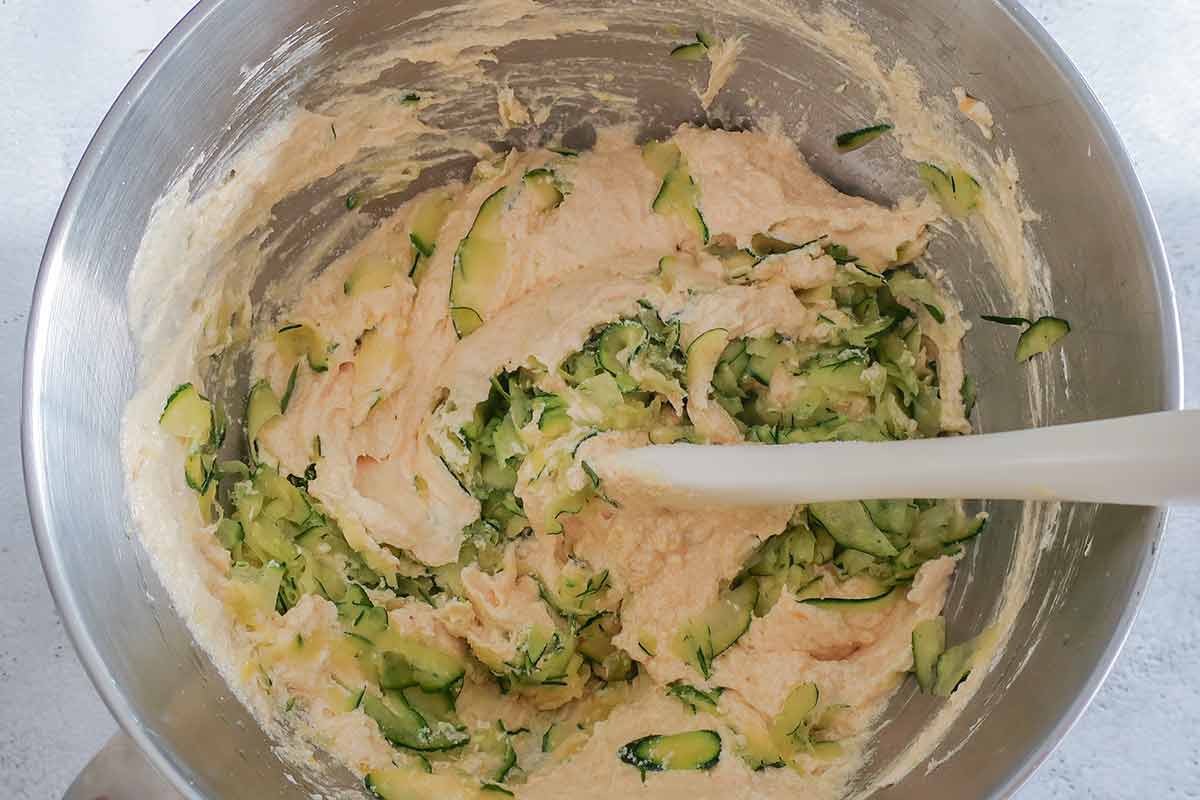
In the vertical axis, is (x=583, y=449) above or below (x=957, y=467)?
above

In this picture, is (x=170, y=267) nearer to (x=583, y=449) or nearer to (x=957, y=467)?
(x=583, y=449)

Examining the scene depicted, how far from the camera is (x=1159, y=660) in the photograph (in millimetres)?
2051

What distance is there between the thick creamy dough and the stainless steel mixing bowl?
0.17 m

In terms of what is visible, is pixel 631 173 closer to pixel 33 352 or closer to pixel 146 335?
pixel 146 335

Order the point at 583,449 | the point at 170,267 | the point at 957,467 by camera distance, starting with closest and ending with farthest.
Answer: the point at 957,467 → the point at 170,267 → the point at 583,449

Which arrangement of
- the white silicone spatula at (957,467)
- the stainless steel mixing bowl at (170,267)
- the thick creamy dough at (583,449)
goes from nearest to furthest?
1. the white silicone spatula at (957,467)
2. the stainless steel mixing bowl at (170,267)
3. the thick creamy dough at (583,449)

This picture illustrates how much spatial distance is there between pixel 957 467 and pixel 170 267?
130cm

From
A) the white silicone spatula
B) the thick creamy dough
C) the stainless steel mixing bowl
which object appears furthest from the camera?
the thick creamy dough

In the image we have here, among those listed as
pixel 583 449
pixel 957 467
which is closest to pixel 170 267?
pixel 583 449

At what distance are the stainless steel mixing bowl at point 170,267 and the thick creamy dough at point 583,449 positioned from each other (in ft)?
0.57

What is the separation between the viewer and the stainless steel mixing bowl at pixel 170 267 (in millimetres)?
1398

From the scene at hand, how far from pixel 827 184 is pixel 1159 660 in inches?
48.8

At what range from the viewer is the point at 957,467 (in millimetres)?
1447

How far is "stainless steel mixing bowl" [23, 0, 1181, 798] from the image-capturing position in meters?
1.40
